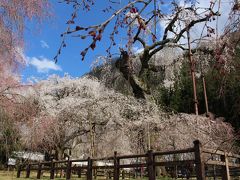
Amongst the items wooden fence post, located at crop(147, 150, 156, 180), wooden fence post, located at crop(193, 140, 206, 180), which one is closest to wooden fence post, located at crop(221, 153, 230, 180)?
wooden fence post, located at crop(193, 140, 206, 180)

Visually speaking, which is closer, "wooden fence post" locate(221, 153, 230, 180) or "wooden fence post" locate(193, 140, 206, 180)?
"wooden fence post" locate(193, 140, 206, 180)

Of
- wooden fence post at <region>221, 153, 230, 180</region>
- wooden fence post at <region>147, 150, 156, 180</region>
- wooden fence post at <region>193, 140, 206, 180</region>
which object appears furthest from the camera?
wooden fence post at <region>147, 150, 156, 180</region>

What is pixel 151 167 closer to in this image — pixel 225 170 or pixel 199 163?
pixel 199 163

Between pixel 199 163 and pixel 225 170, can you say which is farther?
pixel 225 170

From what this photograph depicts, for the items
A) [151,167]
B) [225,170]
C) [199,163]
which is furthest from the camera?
[151,167]

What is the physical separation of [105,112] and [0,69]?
11842mm

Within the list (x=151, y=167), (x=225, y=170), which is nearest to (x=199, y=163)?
(x=225, y=170)

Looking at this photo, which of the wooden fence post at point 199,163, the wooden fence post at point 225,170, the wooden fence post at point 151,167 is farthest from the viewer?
the wooden fence post at point 151,167

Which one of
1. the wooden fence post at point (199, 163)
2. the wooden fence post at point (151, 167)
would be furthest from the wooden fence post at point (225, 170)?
the wooden fence post at point (151, 167)

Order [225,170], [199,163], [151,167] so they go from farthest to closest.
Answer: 1. [151,167]
2. [225,170]
3. [199,163]

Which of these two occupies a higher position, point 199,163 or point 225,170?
point 199,163

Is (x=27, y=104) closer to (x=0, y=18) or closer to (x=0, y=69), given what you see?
(x=0, y=69)

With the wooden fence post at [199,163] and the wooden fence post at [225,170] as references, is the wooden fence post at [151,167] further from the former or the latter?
the wooden fence post at [225,170]

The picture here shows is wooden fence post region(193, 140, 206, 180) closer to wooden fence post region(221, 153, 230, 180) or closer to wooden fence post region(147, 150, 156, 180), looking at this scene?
wooden fence post region(221, 153, 230, 180)
